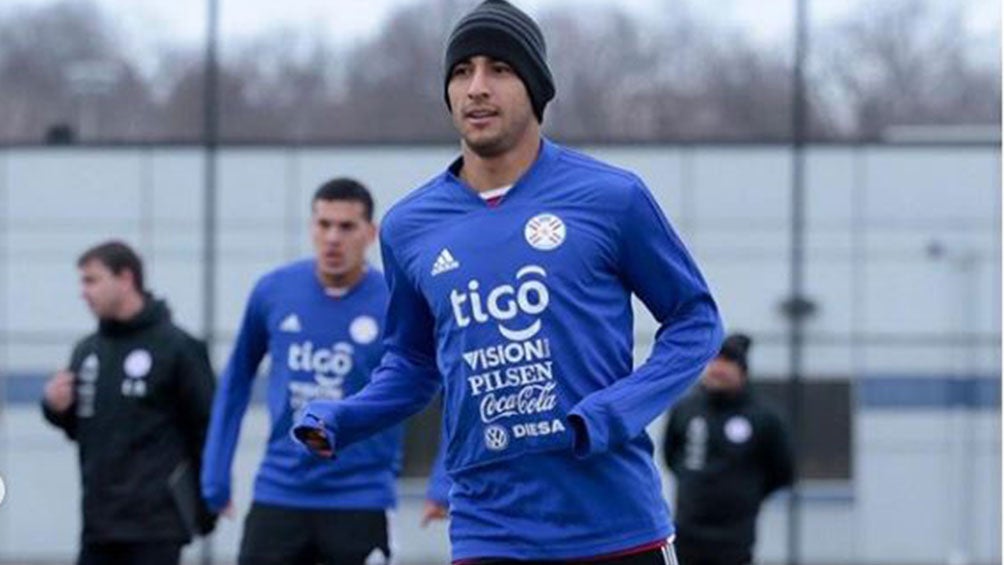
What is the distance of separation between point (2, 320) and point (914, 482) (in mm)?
9178

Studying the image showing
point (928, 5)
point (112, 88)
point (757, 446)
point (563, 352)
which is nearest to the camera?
point (563, 352)

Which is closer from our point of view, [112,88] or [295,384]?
[295,384]

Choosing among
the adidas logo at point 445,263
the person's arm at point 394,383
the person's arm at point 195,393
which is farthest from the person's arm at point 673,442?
the adidas logo at point 445,263

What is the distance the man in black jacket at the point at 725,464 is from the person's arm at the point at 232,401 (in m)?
3.50

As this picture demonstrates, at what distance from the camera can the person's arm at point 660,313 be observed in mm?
4535

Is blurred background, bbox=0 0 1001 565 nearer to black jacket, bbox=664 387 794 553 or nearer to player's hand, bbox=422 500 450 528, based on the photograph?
black jacket, bbox=664 387 794 553

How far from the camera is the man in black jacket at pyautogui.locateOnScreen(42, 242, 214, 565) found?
A: 8586mm

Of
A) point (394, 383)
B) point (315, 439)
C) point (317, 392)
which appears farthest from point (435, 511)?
point (315, 439)

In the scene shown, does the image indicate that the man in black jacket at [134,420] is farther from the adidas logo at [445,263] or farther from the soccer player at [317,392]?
the adidas logo at [445,263]

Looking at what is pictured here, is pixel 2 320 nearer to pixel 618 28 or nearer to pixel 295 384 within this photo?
pixel 618 28

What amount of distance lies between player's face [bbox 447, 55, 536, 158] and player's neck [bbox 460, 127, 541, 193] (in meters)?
0.01

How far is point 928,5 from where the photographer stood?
29.3m

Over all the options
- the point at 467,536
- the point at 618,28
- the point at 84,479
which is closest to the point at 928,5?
the point at 618,28

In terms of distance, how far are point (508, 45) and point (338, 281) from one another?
142 inches
